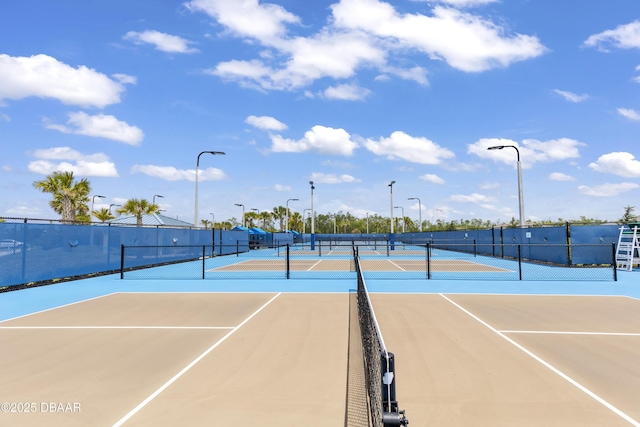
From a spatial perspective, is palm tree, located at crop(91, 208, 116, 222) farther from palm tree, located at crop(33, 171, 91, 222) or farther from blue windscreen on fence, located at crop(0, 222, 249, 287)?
blue windscreen on fence, located at crop(0, 222, 249, 287)

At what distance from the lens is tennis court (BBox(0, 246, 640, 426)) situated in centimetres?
452

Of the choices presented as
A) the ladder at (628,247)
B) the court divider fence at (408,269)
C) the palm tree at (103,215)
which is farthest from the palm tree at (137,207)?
the ladder at (628,247)

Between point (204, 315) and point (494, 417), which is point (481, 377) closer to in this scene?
A: point (494, 417)

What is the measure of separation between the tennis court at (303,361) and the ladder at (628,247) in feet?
34.4

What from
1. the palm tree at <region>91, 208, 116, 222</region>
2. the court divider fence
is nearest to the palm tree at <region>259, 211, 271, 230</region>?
the palm tree at <region>91, 208, 116, 222</region>

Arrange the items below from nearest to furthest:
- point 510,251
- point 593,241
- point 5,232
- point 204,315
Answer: point 204,315
point 5,232
point 593,241
point 510,251

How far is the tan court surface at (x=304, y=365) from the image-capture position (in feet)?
14.7

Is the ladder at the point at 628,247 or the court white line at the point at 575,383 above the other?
the ladder at the point at 628,247

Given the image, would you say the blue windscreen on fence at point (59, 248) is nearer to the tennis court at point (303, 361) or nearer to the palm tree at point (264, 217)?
the tennis court at point (303, 361)

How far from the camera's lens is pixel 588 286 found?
14555 mm

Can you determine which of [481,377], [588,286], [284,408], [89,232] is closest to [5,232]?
[89,232]

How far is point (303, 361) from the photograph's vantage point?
245 inches

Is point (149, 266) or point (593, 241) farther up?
point (593, 241)

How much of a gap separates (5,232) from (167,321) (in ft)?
31.7
